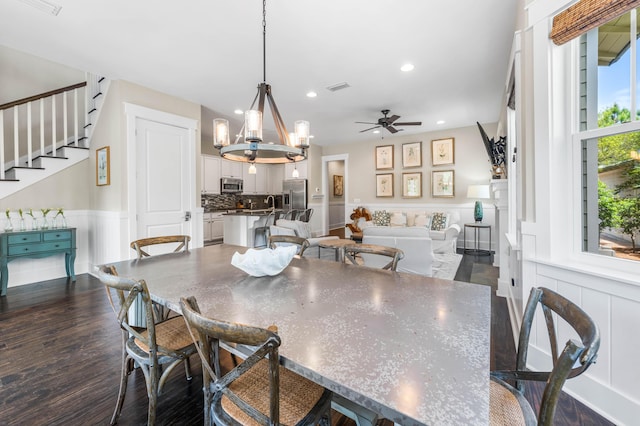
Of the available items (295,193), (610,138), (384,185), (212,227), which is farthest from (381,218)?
(610,138)

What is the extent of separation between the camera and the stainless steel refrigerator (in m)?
7.64

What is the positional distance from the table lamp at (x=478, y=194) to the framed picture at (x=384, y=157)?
213 cm

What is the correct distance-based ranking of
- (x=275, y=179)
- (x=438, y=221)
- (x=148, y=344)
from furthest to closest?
(x=275, y=179)
(x=438, y=221)
(x=148, y=344)

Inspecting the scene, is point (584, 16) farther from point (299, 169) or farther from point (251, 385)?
point (299, 169)

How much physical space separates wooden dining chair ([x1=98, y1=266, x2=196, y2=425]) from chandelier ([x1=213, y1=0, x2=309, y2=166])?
101cm

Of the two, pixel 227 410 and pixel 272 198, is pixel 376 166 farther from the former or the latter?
pixel 227 410

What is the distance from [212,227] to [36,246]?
356 cm

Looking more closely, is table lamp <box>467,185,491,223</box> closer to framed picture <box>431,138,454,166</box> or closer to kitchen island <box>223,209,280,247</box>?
framed picture <box>431,138,454,166</box>

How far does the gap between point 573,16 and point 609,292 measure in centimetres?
154

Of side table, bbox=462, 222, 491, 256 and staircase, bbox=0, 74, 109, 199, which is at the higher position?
staircase, bbox=0, 74, 109, 199

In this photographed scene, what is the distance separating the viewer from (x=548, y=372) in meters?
0.83

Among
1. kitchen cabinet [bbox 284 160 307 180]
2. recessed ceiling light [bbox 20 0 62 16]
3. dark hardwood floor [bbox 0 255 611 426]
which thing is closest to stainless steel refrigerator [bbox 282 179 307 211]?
kitchen cabinet [bbox 284 160 307 180]

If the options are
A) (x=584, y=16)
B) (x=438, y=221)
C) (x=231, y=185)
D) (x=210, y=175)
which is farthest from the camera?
(x=231, y=185)

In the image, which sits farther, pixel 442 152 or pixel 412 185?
pixel 412 185
